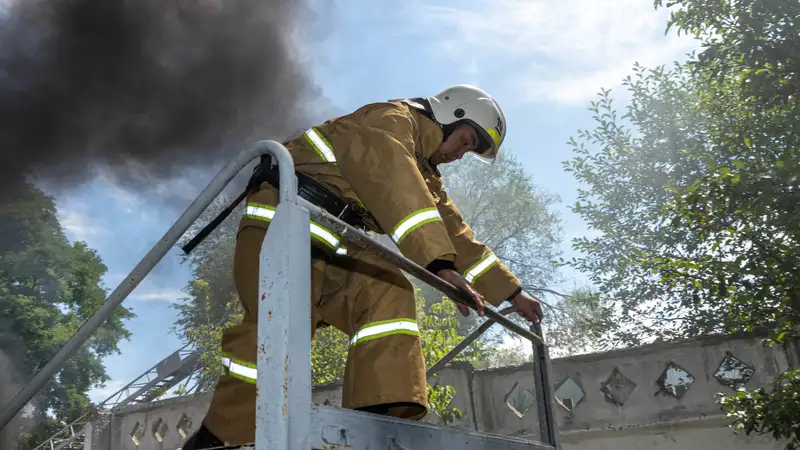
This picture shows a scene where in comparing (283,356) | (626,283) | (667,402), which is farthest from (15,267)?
(283,356)

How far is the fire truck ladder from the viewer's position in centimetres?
114

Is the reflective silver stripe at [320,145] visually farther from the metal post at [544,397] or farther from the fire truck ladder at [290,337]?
the metal post at [544,397]

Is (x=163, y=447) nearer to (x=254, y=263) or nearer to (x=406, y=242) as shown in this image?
(x=254, y=263)

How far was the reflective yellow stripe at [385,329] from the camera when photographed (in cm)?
196

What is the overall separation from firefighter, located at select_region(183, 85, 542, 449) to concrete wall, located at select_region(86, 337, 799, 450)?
2929mm

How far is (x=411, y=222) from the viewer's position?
5.96 ft

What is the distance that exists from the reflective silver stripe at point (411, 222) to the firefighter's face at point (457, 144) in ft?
3.17

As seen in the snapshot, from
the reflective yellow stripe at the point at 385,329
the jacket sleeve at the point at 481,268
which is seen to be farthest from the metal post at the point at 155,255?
the jacket sleeve at the point at 481,268

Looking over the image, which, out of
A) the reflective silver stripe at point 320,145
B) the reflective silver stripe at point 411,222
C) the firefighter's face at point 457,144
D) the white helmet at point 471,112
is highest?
the white helmet at point 471,112

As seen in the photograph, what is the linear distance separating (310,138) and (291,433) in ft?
4.43

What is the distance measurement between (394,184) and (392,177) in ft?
0.10

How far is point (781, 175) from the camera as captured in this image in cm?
404

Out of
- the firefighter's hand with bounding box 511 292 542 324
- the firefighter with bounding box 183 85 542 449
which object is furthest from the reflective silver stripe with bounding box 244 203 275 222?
the firefighter's hand with bounding box 511 292 542 324

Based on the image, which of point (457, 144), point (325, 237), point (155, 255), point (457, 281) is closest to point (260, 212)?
point (325, 237)
